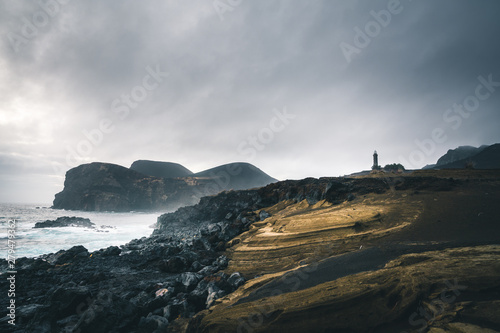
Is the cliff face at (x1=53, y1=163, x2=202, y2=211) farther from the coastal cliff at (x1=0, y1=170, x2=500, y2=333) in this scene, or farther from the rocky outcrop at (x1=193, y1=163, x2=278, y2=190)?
the coastal cliff at (x1=0, y1=170, x2=500, y2=333)

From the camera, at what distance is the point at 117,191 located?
106 m

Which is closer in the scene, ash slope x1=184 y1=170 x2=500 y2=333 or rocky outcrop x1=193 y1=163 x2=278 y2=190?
ash slope x1=184 y1=170 x2=500 y2=333

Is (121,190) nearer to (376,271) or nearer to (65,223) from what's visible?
(65,223)

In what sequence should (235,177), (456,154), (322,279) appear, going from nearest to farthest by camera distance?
(322,279) < (456,154) < (235,177)

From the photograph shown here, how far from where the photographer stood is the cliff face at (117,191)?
328ft

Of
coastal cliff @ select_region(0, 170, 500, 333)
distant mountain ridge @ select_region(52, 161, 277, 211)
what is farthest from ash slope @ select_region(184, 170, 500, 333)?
distant mountain ridge @ select_region(52, 161, 277, 211)

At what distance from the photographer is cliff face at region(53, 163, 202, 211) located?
100125mm

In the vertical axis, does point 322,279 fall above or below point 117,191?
below

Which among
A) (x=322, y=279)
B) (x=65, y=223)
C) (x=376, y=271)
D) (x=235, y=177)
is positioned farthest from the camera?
(x=235, y=177)

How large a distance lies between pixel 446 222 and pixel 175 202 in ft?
386

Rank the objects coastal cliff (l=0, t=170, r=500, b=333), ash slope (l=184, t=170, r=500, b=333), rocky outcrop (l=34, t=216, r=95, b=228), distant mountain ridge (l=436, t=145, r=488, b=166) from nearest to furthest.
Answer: ash slope (l=184, t=170, r=500, b=333)
coastal cliff (l=0, t=170, r=500, b=333)
rocky outcrop (l=34, t=216, r=95, b=228)
distant mountain ridge (l=436, t=145, r=488, b=166)

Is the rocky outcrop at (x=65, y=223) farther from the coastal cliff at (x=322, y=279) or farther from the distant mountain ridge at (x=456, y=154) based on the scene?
the distant mountain ridge at (x=456, y=154)

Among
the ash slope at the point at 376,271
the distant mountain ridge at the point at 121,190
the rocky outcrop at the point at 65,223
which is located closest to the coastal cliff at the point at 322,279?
the ash slope at the point at 376,271

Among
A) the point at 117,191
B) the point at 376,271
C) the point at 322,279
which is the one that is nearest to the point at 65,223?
the point at 322,279
